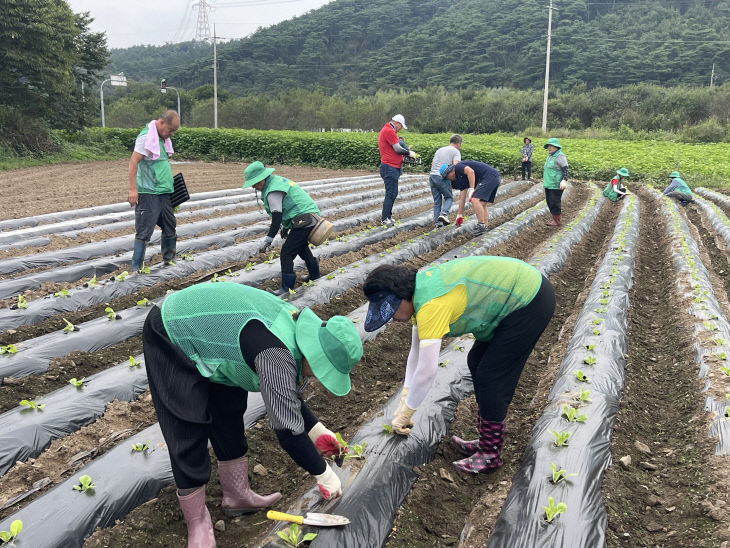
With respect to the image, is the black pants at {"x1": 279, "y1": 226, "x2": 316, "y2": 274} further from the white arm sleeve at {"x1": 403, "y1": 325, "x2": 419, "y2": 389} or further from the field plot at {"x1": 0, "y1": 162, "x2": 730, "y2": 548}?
the white arm sleeve at {"x1": 403, "y1": 325, "x2": 419, "y2": 389}

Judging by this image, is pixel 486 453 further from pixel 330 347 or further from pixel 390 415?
pixel 330 347

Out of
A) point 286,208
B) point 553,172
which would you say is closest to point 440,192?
point 553,172

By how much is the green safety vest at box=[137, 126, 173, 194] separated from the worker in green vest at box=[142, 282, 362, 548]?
13.3 feet

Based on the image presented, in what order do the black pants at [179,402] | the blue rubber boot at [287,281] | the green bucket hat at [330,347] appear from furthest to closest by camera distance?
1. the blue rubber boot at [287,281]
2. the black pants at [179,402]
3. the green bucket hat at [330,347]

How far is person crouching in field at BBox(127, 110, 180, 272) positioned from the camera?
593 centimetres

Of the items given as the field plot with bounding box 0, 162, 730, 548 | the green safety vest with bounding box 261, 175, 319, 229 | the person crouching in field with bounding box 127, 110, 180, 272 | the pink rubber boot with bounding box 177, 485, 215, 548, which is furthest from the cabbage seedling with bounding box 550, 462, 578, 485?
the person crouching in field with bounding box 127, 110, 180, 272

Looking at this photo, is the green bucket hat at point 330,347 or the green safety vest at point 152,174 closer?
the green bucket hat at point 330,347

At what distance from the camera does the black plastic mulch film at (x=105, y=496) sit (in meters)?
2.59

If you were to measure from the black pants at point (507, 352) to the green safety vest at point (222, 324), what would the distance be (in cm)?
122

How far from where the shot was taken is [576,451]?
3.29m

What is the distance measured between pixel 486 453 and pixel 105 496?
2.07 metres

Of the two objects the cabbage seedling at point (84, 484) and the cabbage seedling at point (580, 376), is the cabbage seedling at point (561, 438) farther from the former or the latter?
the cabbage seedling at point (84, 484)

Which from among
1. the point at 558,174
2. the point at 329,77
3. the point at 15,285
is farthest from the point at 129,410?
the point at 329,77

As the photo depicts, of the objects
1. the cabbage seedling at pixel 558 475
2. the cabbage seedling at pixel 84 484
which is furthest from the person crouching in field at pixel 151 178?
the cabbage seedling at pixel 558 475
